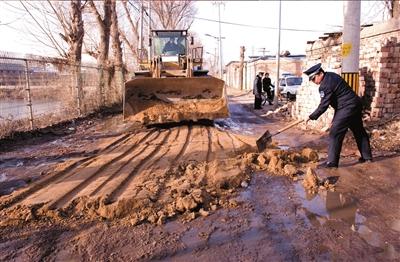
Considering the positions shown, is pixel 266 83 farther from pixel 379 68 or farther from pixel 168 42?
pixel 379 68

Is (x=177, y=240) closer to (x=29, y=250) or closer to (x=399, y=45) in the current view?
(x=29, y=250)

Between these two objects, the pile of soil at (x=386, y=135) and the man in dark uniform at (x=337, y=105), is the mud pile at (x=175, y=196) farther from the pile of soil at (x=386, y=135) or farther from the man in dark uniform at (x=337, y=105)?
the pile of soil at (x=386, y=135)

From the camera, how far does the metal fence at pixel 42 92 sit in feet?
31.1

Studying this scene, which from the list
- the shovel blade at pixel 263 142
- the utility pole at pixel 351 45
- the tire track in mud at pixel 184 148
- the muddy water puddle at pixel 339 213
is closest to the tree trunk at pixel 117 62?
the tire track in mud at pixel 184 148

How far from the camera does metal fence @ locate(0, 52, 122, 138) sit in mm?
9492

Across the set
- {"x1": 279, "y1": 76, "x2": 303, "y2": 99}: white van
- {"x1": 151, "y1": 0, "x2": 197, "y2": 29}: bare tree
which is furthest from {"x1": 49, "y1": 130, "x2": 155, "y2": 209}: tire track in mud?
{"x1": 151, "y1": 0, "x2": 197, "y2": 29}: bare tree

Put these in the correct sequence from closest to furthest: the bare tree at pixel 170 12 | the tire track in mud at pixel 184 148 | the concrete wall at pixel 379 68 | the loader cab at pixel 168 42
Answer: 1. the tire track in mud at pixel 184 148
2. the concrete wall at pixel 379 68
3. the loader cab at pixel 168 42
4. the bare tree at pixel 170 12

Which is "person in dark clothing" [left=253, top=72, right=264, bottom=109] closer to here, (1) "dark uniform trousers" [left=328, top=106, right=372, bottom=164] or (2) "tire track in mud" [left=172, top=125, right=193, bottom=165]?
(2) "tire track in mud" [left=172, top=125, right=193, bottom=165]

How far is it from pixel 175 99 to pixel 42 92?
392cm

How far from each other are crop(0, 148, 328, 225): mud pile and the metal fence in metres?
5.33

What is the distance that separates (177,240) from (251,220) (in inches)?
37.4

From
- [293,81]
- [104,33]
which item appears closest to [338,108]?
[104,33]

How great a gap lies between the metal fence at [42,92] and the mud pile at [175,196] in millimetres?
5335

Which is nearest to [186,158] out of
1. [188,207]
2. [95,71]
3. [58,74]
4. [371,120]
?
[188,207]
